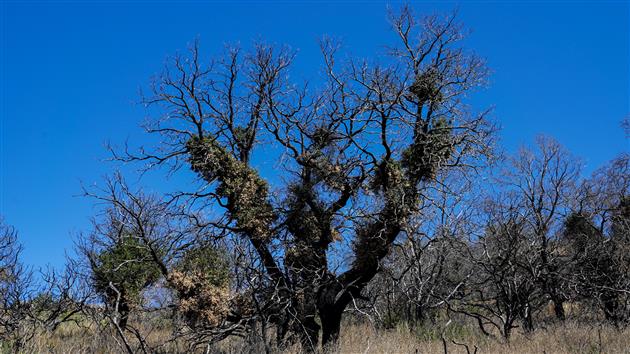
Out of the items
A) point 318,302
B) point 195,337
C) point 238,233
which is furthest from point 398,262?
point 195,337

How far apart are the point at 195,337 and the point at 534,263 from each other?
11.8m

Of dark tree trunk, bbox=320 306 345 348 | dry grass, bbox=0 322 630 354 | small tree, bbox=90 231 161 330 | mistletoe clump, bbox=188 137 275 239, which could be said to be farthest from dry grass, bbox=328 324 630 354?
small tree, bbox=90 231 161 330

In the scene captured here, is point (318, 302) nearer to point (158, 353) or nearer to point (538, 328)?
point (158, 353)

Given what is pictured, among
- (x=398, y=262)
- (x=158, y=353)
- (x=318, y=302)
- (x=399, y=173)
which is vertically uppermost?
(x=399, y=173)

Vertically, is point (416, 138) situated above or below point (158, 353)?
above

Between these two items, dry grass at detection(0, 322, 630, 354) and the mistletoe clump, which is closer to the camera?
dry grass at detection(0, 322, 630, 354)

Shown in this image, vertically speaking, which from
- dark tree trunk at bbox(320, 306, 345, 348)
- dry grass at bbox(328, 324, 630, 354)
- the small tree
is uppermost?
the small tree

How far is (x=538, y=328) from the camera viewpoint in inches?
712

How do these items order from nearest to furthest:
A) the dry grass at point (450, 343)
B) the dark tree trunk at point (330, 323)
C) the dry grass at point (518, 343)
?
the dry grass at point (450, 343) < the dry grass at point (518, 343) < the dark tree trunk at point (330, 323)

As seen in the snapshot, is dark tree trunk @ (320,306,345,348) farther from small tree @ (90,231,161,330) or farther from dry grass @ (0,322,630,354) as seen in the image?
small tree @ (90,231,161,330)

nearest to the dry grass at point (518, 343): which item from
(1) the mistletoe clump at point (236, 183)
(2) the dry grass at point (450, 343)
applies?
(2) the dry grass at point (450, 343)

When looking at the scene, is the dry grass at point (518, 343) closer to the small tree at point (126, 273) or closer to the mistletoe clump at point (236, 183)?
the mistletoe clump at point (236, 183)

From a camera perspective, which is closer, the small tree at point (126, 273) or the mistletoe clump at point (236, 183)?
the mistletoe clump at point (236, 183)

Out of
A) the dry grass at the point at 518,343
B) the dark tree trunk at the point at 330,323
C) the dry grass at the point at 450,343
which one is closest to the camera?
the dry grass at the point at 450,343
